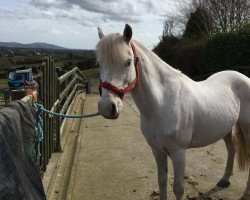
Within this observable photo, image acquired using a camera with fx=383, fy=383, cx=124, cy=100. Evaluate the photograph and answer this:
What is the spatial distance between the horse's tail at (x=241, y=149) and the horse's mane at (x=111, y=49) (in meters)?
2.17

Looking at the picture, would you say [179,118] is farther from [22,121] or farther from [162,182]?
[22,121]

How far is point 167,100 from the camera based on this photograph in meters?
3.36

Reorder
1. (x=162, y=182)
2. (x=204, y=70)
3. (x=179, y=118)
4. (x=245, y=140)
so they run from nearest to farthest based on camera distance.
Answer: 1. (x=179, y=118)
2. (x=162, y=182)
3. (x=245, y=140)
4. (x=204, y=70)

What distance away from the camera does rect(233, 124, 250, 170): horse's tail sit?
4.49 metres

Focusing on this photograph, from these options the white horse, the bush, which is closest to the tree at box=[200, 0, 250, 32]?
the bush

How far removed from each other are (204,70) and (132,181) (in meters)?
15.3

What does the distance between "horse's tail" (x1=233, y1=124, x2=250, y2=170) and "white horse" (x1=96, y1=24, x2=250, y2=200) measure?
162 millimetres

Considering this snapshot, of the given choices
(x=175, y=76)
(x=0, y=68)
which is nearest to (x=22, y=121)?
(x=175, y=76)

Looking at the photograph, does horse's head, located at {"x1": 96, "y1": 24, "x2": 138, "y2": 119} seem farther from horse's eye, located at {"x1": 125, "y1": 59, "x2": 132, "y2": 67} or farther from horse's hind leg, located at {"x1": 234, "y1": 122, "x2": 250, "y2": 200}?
horse's hind leg, located at {"x1": 234, "y1": 122, "x2": 250, "y2": 200}

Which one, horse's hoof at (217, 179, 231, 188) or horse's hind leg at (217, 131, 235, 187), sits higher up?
horse's hind leg at (217, 131, 235, 187)

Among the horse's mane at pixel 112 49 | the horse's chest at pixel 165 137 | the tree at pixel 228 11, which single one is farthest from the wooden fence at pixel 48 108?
the tree at pixel 228 11

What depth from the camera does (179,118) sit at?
336 centimetres

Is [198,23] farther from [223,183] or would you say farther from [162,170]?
[162,170]

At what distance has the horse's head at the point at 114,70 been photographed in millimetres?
2760
